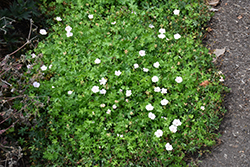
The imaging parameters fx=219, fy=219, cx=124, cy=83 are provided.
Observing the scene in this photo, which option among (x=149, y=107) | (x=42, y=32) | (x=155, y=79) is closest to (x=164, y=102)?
(x=149, y=107)

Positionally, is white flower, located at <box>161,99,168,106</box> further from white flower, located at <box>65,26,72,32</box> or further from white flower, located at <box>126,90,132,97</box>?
white flower, located at <box>65,26,72,32</box>

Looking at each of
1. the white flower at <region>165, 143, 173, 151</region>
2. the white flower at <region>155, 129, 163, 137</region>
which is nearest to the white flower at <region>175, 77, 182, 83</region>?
the white flower at <region>155, 129, 163, 137</region>

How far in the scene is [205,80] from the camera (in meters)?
3.54

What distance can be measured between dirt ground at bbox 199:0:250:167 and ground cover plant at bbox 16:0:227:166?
9.1 inches

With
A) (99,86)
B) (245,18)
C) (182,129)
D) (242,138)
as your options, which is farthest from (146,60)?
(245,18)

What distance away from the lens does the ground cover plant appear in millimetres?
3086

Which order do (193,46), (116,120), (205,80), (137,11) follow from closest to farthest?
(116,120) → (205,80) → (193,46) → (137,11)

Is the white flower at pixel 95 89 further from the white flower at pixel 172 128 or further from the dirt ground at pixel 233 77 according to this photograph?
the dirt ground at pixel 233 77

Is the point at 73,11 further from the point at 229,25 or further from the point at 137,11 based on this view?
the point at 229,25

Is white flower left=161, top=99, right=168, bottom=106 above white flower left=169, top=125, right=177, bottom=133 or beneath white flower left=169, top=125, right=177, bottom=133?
above

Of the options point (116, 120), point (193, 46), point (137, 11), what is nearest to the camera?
point (116, 120)

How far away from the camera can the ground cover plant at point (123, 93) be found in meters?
3.09

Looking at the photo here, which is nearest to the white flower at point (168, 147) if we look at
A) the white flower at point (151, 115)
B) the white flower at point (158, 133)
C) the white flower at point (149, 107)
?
the white flower at point (158, 133)

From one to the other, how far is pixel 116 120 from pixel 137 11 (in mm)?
2130
